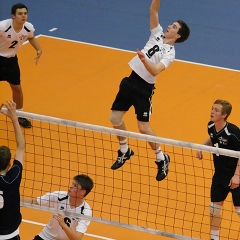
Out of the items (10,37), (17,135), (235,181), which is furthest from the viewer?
(10,37)

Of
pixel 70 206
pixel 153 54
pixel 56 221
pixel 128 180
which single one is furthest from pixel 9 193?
pixel 128 180

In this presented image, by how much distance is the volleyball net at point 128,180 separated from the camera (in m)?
12.1

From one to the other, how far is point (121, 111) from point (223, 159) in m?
2.58

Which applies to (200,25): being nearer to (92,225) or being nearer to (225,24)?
(225,24)

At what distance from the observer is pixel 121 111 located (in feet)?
41.3

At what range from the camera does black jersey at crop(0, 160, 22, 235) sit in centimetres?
859

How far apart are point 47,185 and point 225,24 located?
31.8 feet

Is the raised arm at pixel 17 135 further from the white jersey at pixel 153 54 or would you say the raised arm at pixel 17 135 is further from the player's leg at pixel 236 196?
the white jersey at pixel 153 54

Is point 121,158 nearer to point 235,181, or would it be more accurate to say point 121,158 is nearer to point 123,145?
point 123,145

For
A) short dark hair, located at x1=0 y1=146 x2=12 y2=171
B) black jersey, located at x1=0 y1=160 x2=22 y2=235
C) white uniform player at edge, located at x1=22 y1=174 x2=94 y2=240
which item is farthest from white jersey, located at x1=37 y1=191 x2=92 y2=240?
short dark hair, located at x1=0 y1=146 x2=12 y2=171

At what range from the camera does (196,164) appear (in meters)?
13.6

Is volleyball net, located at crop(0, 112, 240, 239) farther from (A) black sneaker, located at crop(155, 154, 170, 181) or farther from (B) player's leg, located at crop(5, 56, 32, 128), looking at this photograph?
(B) player's leg, located at crop(5, 56, 32, 128)

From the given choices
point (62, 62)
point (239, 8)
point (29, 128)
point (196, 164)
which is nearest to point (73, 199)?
point (196, 164)

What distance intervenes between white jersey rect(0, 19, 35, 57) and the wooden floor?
5.52ft
